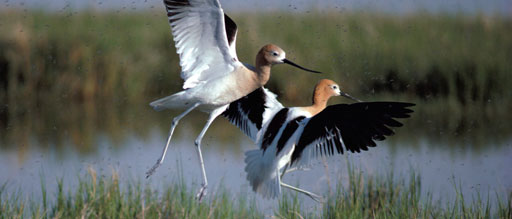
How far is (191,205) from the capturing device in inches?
172

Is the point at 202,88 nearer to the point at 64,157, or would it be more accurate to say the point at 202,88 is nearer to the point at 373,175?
the point at 373,175

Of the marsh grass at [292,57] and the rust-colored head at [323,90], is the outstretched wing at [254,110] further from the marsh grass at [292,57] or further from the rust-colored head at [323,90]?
the marsh grass at [292,57]

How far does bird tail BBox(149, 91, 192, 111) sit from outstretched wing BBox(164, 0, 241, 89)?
0.10 metres

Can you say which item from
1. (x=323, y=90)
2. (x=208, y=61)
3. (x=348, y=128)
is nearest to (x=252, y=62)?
(x=323, y=90)

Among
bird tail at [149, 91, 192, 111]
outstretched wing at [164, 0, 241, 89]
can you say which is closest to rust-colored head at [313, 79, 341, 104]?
outstretched wing at [164, 0, 241, 89]

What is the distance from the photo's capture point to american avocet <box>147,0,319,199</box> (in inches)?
173

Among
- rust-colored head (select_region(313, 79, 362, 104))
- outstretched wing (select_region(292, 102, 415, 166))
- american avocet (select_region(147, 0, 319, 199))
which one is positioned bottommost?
outstretched wing (select_region(292, 102, 415, 166))

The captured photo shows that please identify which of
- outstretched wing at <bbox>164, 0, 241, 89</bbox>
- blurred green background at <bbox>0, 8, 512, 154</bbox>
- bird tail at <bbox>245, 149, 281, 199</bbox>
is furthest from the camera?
blurred green background at <bbox>0, 8, 512, 154</bbox>

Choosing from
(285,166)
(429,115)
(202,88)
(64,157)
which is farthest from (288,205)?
(429,115)

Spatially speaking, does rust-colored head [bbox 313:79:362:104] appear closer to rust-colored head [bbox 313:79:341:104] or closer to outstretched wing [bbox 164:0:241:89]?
rust-colored head [bbox 313:79:341:104]

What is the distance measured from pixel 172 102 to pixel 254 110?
67 cm

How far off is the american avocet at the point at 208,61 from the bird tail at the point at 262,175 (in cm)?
35

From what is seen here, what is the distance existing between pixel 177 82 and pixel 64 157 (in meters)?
3.00

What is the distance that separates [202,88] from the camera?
4.50 metres
